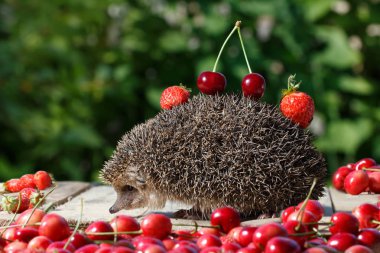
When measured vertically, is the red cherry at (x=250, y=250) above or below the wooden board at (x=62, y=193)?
below

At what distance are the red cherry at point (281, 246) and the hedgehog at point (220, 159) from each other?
0.81m

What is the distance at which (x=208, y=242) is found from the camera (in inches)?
95.3

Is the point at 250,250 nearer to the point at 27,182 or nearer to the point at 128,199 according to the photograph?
the point at 128,199

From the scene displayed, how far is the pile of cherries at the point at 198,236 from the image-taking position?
2.26m

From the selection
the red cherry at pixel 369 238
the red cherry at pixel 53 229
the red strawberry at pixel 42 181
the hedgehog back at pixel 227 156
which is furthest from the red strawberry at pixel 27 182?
the red cherry at pixel 369 238

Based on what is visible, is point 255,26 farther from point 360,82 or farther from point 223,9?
point 360,82

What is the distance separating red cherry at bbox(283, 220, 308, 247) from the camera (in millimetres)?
2316

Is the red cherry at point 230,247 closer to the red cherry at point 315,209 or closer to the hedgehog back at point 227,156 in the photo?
the red cherry at point 315,209

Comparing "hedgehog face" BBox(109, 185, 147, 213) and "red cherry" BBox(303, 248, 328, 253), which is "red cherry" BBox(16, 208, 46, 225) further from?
"red cherry" BBox(303, 248, 328, 253)

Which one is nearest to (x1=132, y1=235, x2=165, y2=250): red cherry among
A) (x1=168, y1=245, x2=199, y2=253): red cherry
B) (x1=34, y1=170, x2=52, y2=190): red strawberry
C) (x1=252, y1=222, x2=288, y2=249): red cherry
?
(x1=168, y1=245, x2=199, y2=253): red cherry

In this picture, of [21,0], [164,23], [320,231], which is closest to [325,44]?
[164,23]

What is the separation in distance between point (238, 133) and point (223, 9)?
351 cm

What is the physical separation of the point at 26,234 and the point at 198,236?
0.61 m

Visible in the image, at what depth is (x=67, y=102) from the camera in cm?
625
